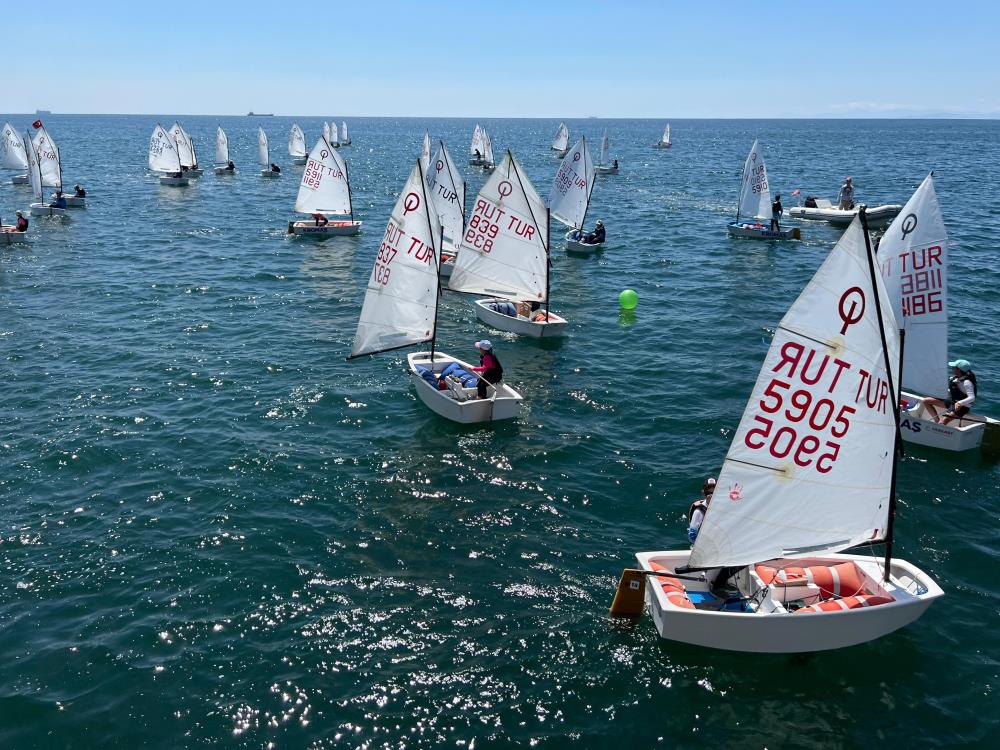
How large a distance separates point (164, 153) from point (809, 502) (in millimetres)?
99078

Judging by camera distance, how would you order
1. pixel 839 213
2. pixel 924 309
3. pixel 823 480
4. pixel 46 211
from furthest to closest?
pixel 839 213, pixel 46 211, pixel 924 309, pixel 823 480

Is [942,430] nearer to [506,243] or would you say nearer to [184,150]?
[506,243]

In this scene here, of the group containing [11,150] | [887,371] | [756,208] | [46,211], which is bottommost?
[887,371]

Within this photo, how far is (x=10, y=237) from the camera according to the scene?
176 feet

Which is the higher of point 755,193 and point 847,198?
point 847,198

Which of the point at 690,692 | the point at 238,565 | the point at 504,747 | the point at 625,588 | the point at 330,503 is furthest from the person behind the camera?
the point at 330,503

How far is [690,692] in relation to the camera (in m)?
15.2

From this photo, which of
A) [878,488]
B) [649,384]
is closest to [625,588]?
[878,488]

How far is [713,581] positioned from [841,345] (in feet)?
21.1

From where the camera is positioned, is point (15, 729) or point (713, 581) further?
point (713, 581)

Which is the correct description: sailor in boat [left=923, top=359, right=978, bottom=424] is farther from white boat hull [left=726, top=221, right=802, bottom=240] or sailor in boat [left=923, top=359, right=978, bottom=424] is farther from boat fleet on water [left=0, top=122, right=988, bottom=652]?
white boat hull [left=726, top=221, right=802, bottom=240]

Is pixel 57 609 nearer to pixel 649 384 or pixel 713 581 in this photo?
pixel 713 581

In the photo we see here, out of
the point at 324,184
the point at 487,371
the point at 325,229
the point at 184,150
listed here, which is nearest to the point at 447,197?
the point at 325,229

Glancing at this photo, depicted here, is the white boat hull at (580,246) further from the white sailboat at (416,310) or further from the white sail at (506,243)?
the white sailboat at (416,310)
